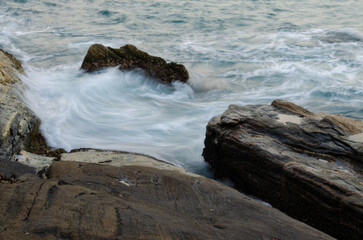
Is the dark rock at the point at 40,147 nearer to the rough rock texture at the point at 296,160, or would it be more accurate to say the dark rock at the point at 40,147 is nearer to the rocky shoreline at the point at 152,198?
the rocky shoreline at the point at 152,198

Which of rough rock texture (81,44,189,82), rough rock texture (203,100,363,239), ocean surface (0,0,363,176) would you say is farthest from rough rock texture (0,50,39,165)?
rough rock texture (203,100,363,239)

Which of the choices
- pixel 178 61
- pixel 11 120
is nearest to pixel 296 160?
pixel 11 120

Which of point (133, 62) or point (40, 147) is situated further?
point (133, 62)

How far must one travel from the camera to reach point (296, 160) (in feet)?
15.5

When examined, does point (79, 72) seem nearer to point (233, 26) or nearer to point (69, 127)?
Result: point (69, 127)

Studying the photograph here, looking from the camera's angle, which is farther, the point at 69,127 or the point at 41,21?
the point at 41,21

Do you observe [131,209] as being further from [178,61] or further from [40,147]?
[178,61]

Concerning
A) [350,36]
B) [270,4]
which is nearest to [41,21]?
[270,4]

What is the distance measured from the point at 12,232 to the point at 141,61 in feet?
25.6

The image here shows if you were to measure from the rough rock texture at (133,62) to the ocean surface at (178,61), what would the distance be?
251 mm

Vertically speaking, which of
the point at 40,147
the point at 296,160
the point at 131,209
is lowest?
the point at 40,147

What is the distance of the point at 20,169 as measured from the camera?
439 centimetres

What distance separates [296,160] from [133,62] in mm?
6478

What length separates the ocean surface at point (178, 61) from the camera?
801 centimetres
